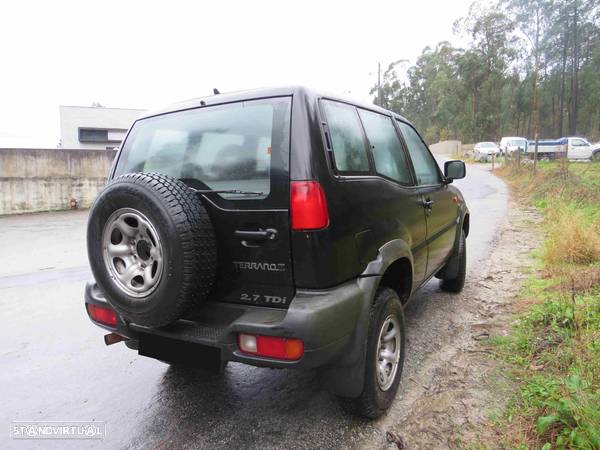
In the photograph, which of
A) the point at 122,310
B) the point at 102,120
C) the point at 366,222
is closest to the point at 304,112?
the point at 366,222

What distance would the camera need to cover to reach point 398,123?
3.39 metres

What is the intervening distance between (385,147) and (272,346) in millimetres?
1675

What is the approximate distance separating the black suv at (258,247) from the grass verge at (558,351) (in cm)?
77

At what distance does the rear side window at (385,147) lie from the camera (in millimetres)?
2730

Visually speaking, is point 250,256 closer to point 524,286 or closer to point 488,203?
point 524,286

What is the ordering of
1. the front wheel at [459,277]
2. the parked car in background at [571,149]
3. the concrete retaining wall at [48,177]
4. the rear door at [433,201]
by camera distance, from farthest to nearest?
1. the parked car in background at [571,149]
2. the concrete retaining wall at [48,177]
3. the front wheel at [459,277]
4. the rear door at [433,201]

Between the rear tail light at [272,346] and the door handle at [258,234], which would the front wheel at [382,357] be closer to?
the rear tail light at [272,346]

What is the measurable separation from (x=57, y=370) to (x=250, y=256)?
2.19 m

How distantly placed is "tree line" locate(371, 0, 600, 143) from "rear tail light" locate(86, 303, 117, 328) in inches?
1666

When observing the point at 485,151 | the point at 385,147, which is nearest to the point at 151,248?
the point at 385,147

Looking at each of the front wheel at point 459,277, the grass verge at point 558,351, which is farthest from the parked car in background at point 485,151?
the front wheel at point 459,277

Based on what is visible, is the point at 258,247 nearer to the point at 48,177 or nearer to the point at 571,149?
the point at 48,177

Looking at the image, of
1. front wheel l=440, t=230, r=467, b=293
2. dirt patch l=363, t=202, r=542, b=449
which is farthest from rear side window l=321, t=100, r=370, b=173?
front wheel l=440, t=230, r=467, b=293

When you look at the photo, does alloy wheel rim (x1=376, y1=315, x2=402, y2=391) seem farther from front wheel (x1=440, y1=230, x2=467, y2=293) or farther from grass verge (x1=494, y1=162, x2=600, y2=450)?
front wheel (x1=440, y1=230, x2=467, y2=293)
